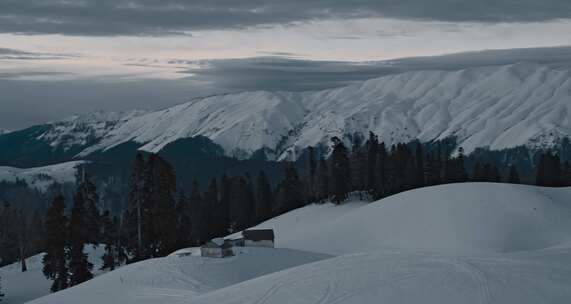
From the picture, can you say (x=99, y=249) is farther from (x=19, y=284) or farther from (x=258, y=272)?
(x=258, y=272)

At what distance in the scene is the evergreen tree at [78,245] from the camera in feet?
181

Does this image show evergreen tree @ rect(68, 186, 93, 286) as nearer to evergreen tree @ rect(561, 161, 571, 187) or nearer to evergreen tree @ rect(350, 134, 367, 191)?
evergreen tree @ rect(350, 134, 367, 191)

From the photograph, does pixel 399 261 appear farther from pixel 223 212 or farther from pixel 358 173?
pixel 358 173

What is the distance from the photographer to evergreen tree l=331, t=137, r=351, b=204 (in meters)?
90.9

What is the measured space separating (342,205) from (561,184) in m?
30.7

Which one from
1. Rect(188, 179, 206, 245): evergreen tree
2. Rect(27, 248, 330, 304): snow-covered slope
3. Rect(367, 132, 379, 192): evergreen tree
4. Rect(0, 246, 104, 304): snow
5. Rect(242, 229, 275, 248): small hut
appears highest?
Rect(367, 132, 379, 192): evergreen tree

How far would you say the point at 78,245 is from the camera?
5572cm

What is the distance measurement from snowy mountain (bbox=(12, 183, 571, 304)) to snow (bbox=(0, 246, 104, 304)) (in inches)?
92.2

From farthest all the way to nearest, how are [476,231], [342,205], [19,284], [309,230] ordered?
[342,205], [309,230], [19,284], [476,231]

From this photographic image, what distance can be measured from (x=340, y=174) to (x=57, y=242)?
42.7 metres

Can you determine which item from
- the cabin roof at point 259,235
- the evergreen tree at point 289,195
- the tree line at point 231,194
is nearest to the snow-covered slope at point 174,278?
the cabin roof at point 259,235

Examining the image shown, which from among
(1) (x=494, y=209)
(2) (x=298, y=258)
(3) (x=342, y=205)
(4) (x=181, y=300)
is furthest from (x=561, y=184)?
(4) (x=181, y=300)

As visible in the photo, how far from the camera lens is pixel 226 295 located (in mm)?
30719

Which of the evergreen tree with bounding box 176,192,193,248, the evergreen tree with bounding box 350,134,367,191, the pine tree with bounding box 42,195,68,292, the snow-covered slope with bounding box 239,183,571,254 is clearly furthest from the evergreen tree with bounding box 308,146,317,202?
the pine tree with bounding box 42,195,68,292
